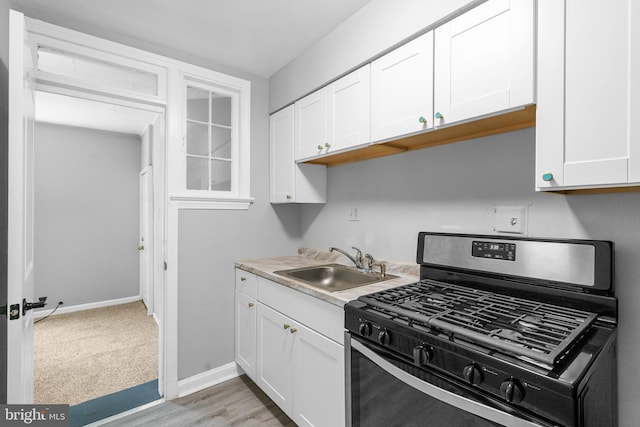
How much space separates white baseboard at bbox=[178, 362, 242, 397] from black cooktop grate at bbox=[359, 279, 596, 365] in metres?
1.62

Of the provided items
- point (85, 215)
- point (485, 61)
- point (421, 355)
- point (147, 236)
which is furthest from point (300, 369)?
point (85, 215)

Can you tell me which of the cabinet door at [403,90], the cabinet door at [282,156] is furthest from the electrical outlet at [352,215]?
the cabinet door at [403,90]

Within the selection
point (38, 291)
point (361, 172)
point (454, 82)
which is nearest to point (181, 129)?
point (361, 172)

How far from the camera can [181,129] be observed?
2246mm

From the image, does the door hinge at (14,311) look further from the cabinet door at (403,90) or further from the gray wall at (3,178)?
the cabinet door at (403,90)

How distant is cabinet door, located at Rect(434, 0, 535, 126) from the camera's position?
109 centimetres

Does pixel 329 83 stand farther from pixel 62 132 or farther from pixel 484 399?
pixel 62 132

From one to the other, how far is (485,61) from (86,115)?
4.12 metres

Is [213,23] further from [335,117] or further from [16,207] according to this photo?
[16,207]

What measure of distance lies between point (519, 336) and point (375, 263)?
3.71 feet

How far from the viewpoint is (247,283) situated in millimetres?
2273

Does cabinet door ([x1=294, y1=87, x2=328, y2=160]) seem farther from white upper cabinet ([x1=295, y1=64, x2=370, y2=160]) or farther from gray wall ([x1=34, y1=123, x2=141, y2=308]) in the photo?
gray wall ([x1=34, y1=123, x2=141, y2=308])

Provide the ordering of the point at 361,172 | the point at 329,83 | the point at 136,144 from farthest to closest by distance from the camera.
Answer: the point at 136,144 < the point at 361,172 < the point at 329,83

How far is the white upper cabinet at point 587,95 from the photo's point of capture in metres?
0.90
